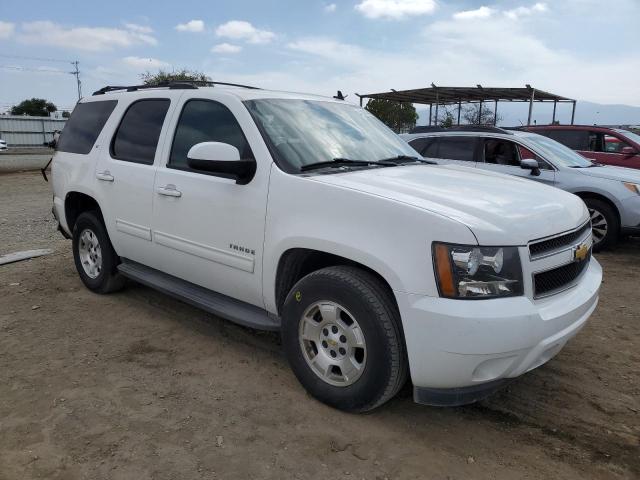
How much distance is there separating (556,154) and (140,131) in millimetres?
6122

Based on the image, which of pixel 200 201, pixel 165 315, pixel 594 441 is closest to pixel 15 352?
pixel 165 315

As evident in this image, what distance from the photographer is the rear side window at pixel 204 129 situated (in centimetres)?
349

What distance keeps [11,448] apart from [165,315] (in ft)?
6.40

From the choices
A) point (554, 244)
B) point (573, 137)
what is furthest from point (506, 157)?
point (554, 244)

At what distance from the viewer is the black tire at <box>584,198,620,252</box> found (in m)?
7.17

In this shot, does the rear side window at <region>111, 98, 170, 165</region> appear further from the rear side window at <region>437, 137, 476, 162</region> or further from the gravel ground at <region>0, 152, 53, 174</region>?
the gravel ground at <region>0, 152, 53, 174</region>

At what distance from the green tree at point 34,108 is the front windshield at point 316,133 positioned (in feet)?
247

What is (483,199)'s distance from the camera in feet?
9.22

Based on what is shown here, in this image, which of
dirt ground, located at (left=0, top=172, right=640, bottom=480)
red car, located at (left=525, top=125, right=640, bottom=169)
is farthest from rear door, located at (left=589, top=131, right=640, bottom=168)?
dirt ground, located at (left=0, top=172, right=640, bottom=480)

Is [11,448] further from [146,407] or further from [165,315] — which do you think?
[165,315]

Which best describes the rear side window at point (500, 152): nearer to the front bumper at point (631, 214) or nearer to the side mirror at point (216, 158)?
the front bumper at point (631, 214)

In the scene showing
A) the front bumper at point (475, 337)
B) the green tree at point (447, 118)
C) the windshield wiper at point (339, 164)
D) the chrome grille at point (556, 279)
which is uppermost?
the green tree at point (447, 118)

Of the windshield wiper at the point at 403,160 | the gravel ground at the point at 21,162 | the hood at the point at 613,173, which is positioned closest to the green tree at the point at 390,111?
the gravel ground at the point at 21,162

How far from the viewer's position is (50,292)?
5.18 metres
